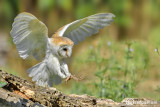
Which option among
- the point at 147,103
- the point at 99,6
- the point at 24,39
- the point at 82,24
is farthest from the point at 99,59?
the point at 99,6

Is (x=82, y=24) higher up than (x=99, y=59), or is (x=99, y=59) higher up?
(x=82, y=24)

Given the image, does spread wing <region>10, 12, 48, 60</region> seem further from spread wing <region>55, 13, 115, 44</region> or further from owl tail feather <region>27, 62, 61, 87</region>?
spread wing <region>55, 13, 115, 44</region>

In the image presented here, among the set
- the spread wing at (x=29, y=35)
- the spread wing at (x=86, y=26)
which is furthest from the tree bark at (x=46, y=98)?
the spread wing at (x=86, y=26)

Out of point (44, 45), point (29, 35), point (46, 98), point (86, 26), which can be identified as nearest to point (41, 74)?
point (44, 45)

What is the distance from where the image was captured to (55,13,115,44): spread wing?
4066 mm

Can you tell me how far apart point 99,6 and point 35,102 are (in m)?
6.17

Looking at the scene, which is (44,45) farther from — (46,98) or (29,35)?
(46,98)

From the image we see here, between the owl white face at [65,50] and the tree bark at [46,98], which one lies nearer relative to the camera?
the tree bark at [46,98]

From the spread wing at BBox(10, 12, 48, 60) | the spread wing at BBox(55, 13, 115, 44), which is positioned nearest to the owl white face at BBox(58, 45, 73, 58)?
the spread wing at BBox(10, 12, 48, 60)

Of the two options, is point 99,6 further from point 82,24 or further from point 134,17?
point 82,24

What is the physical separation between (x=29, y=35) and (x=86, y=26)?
606 millimetres

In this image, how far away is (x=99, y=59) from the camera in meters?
4.38

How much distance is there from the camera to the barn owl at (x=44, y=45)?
143 inches

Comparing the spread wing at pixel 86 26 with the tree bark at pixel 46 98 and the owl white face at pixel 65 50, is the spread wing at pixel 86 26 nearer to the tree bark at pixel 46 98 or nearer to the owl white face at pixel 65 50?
the owl white face at pixel 65 50
